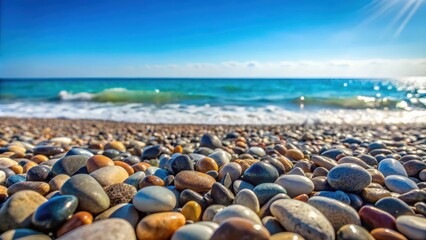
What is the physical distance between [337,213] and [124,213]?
3.51 ft

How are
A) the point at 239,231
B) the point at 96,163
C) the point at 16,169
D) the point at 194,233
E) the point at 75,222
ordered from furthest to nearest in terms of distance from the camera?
the point at 16,169 → the point at 96,163 → the point at 75,222 → the point at 194,233 → the point at 239,231

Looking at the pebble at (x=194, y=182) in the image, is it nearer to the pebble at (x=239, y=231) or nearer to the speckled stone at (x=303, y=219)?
the speckled stone at (x=303, y=219)

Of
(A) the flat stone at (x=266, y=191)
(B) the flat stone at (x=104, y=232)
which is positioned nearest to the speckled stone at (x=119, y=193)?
(B) the flat stone at (x=104, y=232)

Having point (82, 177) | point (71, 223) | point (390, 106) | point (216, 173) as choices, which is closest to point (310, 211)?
point (216, 173)

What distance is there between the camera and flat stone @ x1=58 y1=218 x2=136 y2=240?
1064mm

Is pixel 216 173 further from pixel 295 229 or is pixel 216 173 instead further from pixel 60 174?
pixel 60 174

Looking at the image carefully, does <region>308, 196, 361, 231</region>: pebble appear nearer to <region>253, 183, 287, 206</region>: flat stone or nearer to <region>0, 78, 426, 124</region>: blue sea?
<region>253, 183, 287, 206</region>: flat stone

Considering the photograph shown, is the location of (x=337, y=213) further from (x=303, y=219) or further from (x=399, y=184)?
(x=399, y=184)

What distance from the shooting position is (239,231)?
1033 mm

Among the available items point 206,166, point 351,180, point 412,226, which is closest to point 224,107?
point 206,166

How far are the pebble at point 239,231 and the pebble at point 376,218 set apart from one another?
641mm

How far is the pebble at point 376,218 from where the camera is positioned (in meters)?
1.31

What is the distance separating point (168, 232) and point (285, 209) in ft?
1.83

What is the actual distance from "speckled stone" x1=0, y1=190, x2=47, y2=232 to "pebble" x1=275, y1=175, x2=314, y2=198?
4.50 feet
